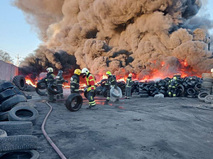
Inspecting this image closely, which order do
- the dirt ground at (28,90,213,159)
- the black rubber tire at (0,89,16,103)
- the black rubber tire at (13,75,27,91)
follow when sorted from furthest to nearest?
the black rubber tire at (13,75,27,91) < the black rubber tire at (0,89,16,103) < the dirt ground at (28,90,213,159)

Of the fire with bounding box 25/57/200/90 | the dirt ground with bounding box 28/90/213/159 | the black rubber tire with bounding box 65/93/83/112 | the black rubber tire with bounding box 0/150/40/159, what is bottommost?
the dirt ground with bounding box 28/90/213/159

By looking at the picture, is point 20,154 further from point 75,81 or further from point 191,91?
point 191,91

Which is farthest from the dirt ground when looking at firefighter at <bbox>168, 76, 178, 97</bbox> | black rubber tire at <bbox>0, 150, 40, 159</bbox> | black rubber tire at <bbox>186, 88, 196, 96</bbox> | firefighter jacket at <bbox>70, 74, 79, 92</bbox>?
black rubber tire at <bbox>186, 88, 196, 96</bbox>

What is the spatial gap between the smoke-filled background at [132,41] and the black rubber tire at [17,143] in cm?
2412

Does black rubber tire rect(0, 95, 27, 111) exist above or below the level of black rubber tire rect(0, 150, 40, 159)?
above

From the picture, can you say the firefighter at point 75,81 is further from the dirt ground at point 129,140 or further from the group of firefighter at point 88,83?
the dirt ground at point 129,140

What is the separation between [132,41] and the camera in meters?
34.5

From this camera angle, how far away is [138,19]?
34.1 m

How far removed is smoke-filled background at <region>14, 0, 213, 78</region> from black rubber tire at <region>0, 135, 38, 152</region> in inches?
950

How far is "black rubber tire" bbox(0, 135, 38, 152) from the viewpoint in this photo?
8.46ft

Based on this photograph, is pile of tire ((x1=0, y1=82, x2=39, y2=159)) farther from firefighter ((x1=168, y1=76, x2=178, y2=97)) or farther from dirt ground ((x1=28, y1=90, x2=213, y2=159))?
firefighter ((x1=168, y1=76, x2=178, y2=97))

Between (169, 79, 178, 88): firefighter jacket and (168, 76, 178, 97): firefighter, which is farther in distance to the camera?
(168, 76, 178, 97): firefighter

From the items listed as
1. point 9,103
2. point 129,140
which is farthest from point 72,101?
point 129,140

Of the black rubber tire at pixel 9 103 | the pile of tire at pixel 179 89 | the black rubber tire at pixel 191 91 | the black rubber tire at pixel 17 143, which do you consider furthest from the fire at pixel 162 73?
the black rubber tire at pixel 17 143
